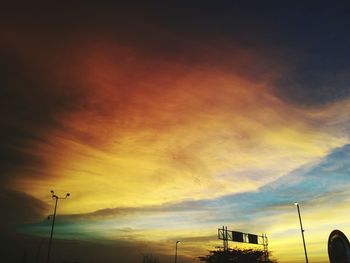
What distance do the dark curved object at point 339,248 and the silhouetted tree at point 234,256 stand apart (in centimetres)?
5720

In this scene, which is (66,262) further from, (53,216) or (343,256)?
(343,256)

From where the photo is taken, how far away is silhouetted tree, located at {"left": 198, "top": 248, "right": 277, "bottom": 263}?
2324 inches

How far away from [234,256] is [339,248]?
190 feet

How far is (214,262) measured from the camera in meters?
59.2

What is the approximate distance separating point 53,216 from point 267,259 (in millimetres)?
39773

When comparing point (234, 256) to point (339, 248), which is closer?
point (339, 248)

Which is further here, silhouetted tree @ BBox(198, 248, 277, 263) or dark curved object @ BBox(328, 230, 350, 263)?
silhouetted tree @ BBox(198, 248, 277, 263)

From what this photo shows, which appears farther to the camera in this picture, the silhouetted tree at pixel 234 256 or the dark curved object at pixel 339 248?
the silhouetted tree at pixel 234 256

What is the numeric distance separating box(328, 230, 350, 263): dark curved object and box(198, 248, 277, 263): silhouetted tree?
57203 millimetres

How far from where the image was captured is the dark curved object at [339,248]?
5144 mm

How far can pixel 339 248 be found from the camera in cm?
527

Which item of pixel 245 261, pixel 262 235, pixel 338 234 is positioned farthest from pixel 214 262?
pixel 338 234

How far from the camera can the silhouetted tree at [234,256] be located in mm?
59031

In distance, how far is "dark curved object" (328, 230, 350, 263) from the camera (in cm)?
514
